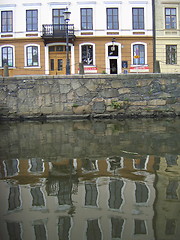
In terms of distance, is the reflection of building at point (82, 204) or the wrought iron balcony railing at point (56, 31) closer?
the reflection of building at point (82, 204)

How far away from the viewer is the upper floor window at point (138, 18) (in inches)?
1173

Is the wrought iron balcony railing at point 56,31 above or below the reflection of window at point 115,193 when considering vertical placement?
above

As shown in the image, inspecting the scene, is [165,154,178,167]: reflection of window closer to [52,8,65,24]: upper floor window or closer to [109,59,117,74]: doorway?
[109,59,117,74]: doorway

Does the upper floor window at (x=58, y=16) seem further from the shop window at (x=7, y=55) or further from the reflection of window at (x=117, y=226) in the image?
the reflection of window at (x=117, y=226)

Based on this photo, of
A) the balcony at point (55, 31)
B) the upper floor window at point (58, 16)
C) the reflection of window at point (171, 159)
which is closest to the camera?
the reflection of window at point (171, 159)

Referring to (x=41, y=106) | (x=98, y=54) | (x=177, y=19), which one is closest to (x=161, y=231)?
(x=41, y=106)

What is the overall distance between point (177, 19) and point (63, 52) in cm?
992

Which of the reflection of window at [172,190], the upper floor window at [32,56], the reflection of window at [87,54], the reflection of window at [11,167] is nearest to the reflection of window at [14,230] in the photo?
the reflection of window at [172,190]

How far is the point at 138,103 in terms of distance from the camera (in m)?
18.9

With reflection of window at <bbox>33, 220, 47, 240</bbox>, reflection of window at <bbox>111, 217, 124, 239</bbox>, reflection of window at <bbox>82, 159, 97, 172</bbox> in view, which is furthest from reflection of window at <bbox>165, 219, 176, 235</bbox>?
reflection of window at <bbox>82, 159, 97, 172</bbox>

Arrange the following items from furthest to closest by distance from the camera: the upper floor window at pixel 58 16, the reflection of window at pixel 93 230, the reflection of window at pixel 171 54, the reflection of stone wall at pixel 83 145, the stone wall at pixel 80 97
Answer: the reflection of window at pixel 171 54, the upper floor window at pixel 58 16, the stone wall at pixel 80 97, the reflection of stone wall at pixel 83 145, the reflection of window at pixel 93 230

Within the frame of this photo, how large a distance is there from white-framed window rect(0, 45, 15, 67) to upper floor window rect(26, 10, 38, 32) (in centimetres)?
214

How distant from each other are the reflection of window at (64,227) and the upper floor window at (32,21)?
89.7ft

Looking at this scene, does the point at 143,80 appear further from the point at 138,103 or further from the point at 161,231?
the point at 161,231
